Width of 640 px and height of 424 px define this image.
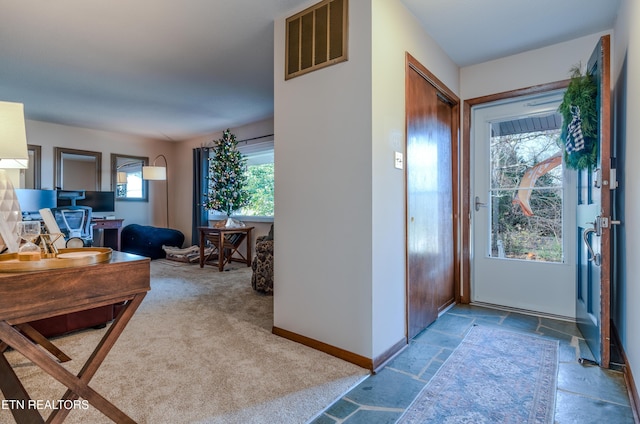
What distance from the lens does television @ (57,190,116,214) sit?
536 centimetres

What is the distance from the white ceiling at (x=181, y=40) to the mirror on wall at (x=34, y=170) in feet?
4.38

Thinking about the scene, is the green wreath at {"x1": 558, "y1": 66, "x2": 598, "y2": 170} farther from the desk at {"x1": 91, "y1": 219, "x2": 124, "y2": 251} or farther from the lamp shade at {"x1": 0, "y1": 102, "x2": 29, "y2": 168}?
the desk at {"x1": 91, "y1": 219, "x2": 124, "y2": 251}

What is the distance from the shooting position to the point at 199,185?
6.52 metres

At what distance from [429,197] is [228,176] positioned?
Answer: 12.4ft

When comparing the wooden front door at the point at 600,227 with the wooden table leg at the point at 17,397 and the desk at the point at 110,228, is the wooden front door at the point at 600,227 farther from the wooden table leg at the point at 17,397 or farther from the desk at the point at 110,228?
the desk at the point at 110,228

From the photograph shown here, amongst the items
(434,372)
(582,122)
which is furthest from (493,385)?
(582,122)

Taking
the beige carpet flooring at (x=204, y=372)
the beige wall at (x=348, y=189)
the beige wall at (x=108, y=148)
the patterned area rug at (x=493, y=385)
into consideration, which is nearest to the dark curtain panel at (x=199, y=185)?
the beige wall at (x=108, y=148)

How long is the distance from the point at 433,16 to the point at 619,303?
238cm

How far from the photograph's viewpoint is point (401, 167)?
7.58 ft

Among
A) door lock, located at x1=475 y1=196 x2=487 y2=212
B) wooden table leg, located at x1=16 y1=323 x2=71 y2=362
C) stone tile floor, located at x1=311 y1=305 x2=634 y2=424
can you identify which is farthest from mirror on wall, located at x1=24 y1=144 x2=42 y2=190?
door lock, located at x1=475 y1=196 x2=487 y2=212

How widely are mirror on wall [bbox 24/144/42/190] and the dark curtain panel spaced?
2441 millimetres

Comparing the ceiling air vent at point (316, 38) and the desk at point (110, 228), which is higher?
the ceiling air vent at point (316, 38)

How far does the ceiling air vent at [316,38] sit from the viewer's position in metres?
2.13

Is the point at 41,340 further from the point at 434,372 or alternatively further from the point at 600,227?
the point at 600,227
